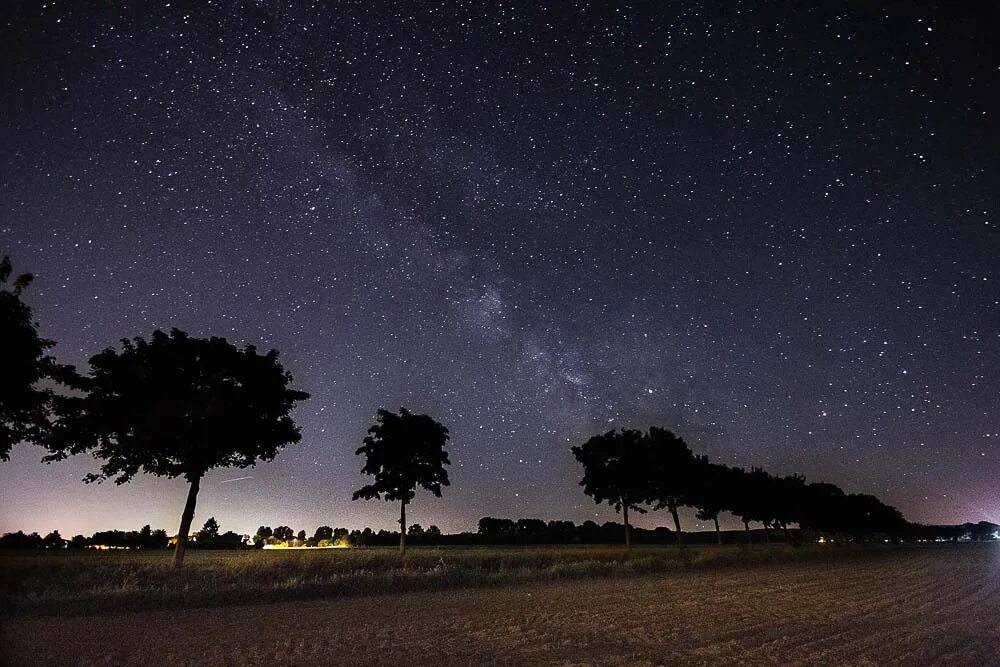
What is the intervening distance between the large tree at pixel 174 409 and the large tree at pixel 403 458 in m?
18.5

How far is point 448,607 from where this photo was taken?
1698 cm

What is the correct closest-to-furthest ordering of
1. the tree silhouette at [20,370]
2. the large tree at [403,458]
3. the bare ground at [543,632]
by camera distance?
the bare ground at [543,632], the tree silhouette at [20,370], the large tree at [403,458]

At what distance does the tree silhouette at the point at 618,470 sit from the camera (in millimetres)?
53062

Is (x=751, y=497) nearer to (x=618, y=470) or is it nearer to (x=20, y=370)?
(x=618, y=470)

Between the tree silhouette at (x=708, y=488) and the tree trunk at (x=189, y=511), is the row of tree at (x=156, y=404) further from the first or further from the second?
the tree silhouette at (x=708, y=488)

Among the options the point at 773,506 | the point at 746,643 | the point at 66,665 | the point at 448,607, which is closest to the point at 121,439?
the point at 448,607

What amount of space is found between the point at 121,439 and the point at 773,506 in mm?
86883

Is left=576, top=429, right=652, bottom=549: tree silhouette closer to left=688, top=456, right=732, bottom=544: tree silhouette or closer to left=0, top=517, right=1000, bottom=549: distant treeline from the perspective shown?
left=688, top=456, right=732, bottom=544: tree silhouette

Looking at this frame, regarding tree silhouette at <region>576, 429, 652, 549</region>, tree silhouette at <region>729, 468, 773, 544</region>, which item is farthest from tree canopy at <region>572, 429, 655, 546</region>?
tree silhouette at <region>729, 468, 773, 544</region>

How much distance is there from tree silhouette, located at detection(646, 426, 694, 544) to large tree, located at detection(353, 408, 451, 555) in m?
19.4

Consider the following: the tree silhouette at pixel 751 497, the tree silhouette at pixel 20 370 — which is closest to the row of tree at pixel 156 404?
the tree silhouette at pixel 20 370

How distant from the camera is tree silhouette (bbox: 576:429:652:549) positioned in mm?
53062

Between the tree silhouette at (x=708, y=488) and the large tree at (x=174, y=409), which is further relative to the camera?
the tree silhouette at (x=708, y=488)

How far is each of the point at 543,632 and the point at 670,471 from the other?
44530 millimetres
